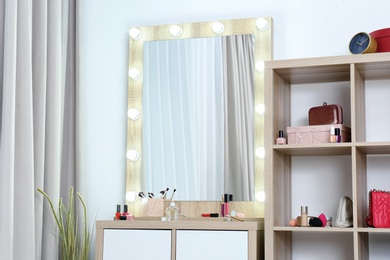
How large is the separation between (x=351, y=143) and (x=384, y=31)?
55 centimetres

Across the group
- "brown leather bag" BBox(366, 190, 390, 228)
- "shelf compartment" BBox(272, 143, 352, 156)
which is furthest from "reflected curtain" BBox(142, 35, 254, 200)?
"brown leather bag" BBox(366, 190, 390, 228)

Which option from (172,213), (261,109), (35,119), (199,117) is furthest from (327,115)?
(35,119)

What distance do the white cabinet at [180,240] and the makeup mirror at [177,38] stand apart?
40cm

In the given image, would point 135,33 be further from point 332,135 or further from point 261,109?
point 332,135

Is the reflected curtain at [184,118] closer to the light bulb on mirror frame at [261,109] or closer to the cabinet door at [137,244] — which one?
the light bulb on mirror frame at [261,109]

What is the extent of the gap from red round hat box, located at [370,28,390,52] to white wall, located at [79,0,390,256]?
0.25 meters

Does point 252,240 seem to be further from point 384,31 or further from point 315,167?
point 384,31

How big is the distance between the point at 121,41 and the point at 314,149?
1.29 m

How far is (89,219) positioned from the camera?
3.61 m

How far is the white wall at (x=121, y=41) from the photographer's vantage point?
334 centimetres

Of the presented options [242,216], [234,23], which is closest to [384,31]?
[234,23]

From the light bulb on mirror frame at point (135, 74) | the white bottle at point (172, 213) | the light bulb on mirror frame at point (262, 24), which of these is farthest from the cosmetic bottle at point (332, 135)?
the light bulb on mirror frame at point (135, 74)

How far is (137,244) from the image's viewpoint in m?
3.06

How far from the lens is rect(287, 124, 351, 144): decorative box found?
9.83ft
